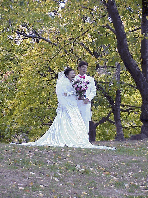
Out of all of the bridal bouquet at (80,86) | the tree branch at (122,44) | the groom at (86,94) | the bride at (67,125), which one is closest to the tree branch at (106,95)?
the tree branch at (122,44)

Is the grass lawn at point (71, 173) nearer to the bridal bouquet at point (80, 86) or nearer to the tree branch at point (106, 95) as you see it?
the bridal bouquet at point (80, 86)

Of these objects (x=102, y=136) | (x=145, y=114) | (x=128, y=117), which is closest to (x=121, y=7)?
(x=145, y=114)

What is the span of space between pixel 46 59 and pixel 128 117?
1078 cm

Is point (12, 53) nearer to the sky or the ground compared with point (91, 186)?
nearer to the sky

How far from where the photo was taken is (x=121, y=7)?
671 inches

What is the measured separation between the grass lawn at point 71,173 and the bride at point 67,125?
4.56 feet

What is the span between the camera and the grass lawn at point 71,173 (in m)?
7.24

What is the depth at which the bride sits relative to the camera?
13.3 m

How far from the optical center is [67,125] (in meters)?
13.6

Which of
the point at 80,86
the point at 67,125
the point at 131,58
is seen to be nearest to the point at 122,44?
the point at 131,58

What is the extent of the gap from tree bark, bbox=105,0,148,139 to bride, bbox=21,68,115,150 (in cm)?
319

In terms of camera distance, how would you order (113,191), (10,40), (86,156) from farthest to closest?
(10,40), (86,156), (113,191)

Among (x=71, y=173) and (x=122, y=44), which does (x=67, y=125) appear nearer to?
(x=122, y=44)

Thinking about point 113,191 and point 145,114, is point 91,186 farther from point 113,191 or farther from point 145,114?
point 145,114
